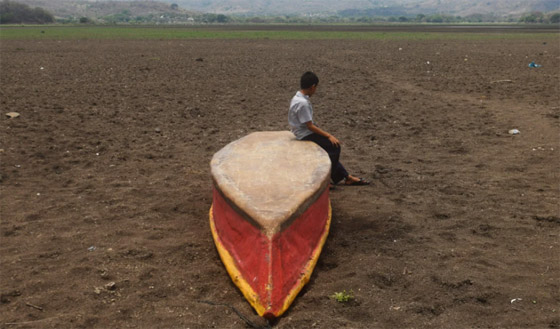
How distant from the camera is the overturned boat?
11.0ft

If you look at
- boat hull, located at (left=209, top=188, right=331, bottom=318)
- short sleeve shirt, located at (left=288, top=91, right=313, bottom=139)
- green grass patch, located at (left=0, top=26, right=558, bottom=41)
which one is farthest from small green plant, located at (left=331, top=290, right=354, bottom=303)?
green grass patch, located at (left=0, top=26, right=558, bottom=41)

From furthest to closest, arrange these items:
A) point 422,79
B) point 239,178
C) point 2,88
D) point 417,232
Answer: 1. point 422,79
2. point 2,88
3. point 417,232
4. point 239,178

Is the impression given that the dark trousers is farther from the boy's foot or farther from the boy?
the boy's foot

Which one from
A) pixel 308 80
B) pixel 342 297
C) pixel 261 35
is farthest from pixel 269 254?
pixel 261 35

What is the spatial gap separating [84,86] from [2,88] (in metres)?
1.90

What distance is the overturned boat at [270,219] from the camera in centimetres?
337

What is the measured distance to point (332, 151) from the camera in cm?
581

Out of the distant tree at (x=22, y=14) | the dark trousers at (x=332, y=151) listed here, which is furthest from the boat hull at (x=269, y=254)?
the distant tree at (x=22, y=14)

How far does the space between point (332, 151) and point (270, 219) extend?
8.32 feet

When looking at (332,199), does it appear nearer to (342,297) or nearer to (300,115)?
(300,115)

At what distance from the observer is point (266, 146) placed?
5262 mm

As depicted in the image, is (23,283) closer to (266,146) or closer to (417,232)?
(266,146)

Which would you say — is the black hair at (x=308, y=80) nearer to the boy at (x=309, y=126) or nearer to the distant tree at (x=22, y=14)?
the boy at (x=309, y=126)

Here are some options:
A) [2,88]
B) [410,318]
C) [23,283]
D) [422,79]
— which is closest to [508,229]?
[410,318]
